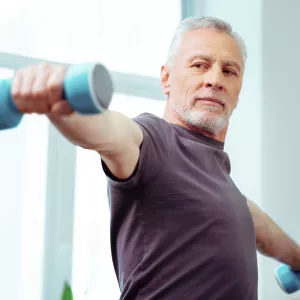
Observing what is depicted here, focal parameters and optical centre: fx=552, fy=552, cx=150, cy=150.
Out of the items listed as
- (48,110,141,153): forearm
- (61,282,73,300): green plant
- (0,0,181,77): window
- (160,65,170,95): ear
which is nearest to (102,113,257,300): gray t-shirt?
(48,110,141,153): forearm

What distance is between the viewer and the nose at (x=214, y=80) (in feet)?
3.86

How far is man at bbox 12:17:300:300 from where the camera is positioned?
893mm

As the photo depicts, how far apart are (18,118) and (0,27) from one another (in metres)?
0.93

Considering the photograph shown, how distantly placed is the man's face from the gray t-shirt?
14cm

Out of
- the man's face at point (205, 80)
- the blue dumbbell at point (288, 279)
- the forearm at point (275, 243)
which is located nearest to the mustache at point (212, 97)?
the man's face at point (205, 80)

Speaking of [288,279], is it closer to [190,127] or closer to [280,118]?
[190,127]

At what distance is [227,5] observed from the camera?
186 centimetres

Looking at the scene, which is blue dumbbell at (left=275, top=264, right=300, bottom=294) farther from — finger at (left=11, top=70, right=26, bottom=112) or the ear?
finger at (left=11, top=70, right=26, bottom=112)

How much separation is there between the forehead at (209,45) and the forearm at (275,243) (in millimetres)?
372

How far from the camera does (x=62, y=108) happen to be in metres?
0.59

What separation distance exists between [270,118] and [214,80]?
0.59 meters

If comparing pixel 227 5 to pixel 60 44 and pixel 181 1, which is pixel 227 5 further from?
pixel 60 44

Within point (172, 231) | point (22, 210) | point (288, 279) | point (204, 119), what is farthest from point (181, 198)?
point (22, 210)

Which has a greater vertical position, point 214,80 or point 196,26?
point 196,26
